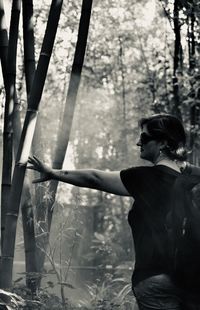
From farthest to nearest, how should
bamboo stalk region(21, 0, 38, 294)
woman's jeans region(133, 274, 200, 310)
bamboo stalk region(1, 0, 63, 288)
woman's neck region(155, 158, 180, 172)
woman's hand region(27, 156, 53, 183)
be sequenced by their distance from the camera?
bamboo stalk region(21, 0, 38, 294), bamboo stalk region(1, 0, 63, 288), woman's hand region(27, 156, 53, 183), woman's neck region(155, 158, 180, 172), woman's jeans region(133, 274, 200, 310)

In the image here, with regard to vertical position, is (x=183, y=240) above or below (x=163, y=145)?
below

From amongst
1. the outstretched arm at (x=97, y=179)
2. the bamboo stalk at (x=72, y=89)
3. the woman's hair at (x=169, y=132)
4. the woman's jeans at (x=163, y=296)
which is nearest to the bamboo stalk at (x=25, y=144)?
the bamboo stalk at (x=72, y=89)

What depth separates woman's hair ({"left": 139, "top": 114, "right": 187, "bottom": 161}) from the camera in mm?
2076

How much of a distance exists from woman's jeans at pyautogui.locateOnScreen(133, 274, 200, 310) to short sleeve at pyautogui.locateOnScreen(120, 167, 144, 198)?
0.28 metres

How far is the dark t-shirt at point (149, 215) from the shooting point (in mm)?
1981

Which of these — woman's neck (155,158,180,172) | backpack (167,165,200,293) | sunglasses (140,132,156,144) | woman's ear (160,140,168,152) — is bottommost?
backpack (167,165,200,293)

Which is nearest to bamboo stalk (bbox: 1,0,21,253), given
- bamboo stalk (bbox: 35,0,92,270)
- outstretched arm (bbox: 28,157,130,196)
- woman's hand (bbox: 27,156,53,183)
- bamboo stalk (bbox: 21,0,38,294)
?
bamboo stalk (bbox: 21,0,38,294)

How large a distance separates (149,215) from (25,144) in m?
1.26

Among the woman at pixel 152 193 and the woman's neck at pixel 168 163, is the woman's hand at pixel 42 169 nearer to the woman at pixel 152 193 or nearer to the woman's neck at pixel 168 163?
the woman at pixel 152 193

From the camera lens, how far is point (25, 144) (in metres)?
3.12

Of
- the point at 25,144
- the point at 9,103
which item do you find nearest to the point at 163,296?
the point at 25,144

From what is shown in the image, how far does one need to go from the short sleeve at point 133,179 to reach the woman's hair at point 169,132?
0.13 m

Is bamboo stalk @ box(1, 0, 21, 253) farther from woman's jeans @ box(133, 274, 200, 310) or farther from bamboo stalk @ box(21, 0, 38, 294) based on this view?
woman's jeans @ box(133, 274, 200, 310)

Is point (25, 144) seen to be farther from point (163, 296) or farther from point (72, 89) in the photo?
point (163, 296)
